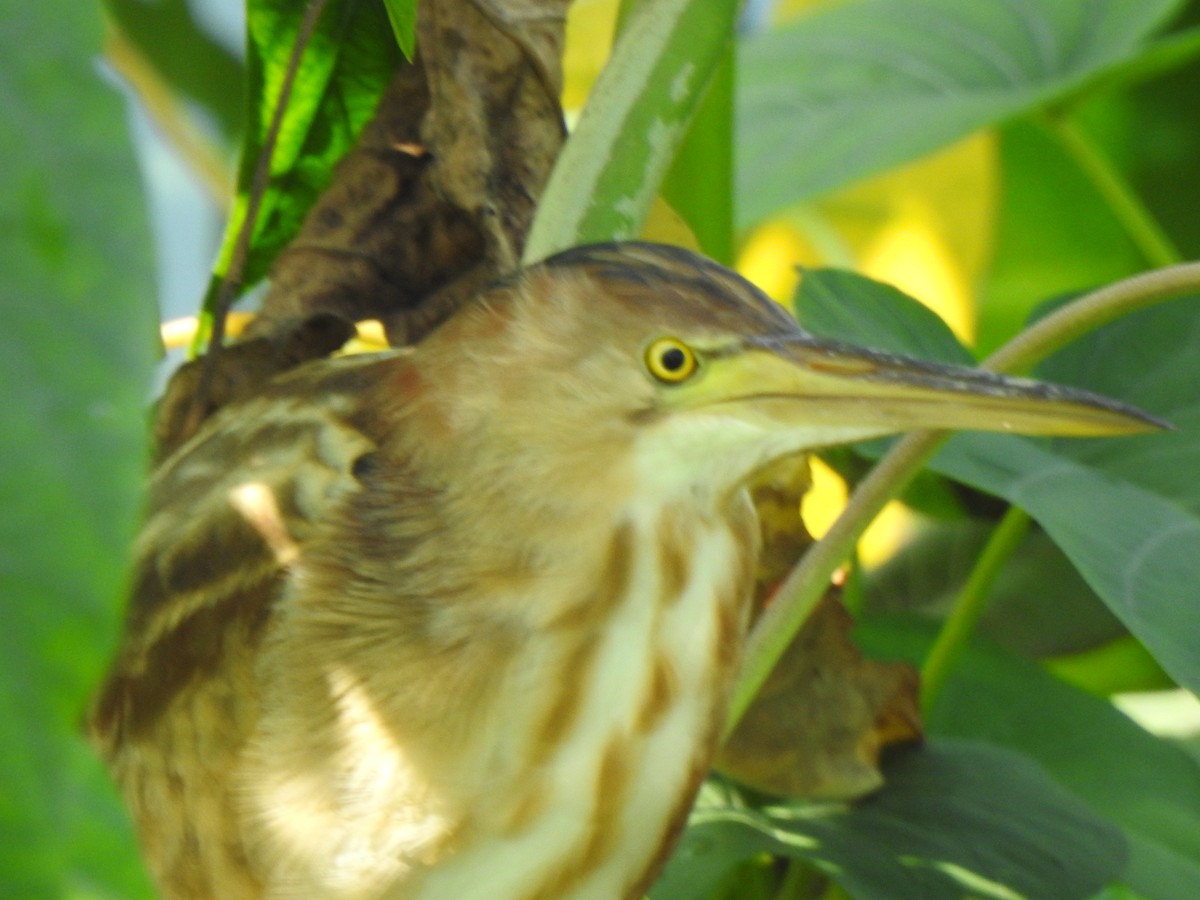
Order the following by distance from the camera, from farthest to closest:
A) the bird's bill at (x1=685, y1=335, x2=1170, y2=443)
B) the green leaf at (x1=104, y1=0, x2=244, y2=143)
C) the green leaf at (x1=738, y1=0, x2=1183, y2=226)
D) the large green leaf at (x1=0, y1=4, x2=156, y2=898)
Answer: the green leaf at (x1=104, y1=0, x2=244, y2=143) → the green leaf at (x1=738, y1=0, x2=1183, y2=226) → the bird's bill at (x1=685, y1=335, x2=1170, y2=443) → the large green leaf at (x1=0, y1=4, x2=156, y2=898)

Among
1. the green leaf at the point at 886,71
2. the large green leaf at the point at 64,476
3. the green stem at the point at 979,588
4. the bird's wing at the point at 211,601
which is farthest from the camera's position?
the green leaf at the point at 886,71

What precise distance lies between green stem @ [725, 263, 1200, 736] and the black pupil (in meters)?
0.15

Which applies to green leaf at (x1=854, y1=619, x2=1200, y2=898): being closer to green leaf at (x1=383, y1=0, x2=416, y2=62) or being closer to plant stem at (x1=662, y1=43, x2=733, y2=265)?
plant stem at (x1=662, y1=43, x2=733, y2=265)

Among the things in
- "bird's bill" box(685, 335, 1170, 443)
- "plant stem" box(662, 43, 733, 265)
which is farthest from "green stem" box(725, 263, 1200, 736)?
"plant stem" box(662, 43, 733, 265)

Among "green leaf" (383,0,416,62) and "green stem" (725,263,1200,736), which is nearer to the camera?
"green leaf" (383,0,416,62)

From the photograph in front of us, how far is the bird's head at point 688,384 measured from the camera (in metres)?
0.62

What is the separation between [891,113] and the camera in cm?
132

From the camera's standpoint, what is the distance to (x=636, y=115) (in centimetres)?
81

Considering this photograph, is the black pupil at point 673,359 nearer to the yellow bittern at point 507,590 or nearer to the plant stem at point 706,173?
the yellow bittern at point 507,590

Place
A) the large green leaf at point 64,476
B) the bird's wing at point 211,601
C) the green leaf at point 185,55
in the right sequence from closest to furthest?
the large green leaf at point 64,476 < the bird's wing at point 211,601 < the green leaf at point 185,55

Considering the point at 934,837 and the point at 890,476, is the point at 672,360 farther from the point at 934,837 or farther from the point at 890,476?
the point at 934,837

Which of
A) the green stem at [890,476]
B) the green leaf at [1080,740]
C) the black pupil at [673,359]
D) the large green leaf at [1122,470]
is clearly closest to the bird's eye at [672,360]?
the black pupil at [673,359]

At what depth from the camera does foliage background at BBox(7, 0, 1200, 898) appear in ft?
0.94

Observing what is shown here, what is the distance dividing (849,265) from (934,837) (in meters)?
1.00
